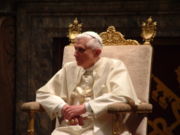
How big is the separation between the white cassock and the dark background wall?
1299mm

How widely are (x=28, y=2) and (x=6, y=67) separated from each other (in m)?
0.69

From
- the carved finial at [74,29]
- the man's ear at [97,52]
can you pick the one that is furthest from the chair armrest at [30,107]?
the carved finial at [74,29]

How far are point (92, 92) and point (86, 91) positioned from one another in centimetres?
5

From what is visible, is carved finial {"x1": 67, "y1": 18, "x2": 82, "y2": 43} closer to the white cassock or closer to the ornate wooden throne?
the ornate wooden throne

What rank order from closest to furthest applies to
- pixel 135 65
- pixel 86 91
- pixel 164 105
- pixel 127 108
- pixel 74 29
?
pixel 127 108 < pixel 86 91 < pixel 135 65 < pixel 74 29 < pixel 164 105

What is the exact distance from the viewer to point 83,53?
10.8ft

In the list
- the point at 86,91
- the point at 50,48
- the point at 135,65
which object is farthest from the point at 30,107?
the point at 50,48

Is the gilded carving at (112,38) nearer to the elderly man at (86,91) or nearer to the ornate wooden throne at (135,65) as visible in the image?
the ornate wooden throne at (135,65)

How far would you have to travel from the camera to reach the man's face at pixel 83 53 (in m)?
3.29

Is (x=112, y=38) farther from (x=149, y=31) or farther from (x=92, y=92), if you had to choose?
(x=92, y=92)

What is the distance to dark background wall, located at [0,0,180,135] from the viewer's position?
464 cm

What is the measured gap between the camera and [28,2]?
4.86 metres

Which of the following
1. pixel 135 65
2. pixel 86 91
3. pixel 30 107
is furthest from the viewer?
pixel 135 65

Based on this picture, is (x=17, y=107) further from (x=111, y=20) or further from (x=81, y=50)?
(x=81, y=50)
